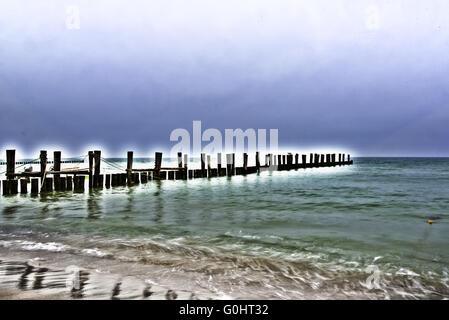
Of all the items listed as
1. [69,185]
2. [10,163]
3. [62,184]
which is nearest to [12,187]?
[10,163]

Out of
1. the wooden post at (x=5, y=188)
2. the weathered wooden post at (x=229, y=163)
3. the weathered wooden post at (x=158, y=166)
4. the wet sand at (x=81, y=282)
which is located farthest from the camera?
the weathered wooden post at (x=229, y=163)

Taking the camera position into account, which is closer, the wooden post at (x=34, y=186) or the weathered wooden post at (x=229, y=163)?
the wooden post at (x=34, y=186)

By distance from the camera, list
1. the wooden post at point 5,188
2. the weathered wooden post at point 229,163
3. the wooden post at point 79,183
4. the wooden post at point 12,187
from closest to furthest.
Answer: the wooden post at point 5,188 → the wooden post at point 12,187 → the wooden post at point 79,183 → the weathered wooden post at point 229,163

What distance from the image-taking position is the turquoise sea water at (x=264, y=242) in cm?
413

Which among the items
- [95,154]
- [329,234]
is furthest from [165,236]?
[95,154]

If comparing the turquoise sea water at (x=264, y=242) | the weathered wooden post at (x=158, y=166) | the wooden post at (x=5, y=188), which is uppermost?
the weathered wooden post at (x=158, y=166)

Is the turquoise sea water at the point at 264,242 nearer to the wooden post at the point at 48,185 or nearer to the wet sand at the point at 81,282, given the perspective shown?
the wet sand at the point at 81,282

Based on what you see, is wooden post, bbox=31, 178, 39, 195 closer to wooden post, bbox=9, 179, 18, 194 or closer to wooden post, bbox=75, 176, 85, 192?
wooden post, bbox=9, 179, 18, 194

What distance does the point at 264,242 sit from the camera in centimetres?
633

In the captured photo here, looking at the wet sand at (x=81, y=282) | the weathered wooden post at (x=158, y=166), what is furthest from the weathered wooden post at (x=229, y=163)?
the wet sand at (x=81, y=282)

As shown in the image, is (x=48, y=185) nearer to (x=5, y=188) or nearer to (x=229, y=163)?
(x=5, y=188)

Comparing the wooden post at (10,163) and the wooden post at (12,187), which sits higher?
the wooden post at (10,163)

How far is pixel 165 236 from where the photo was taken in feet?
22.3
